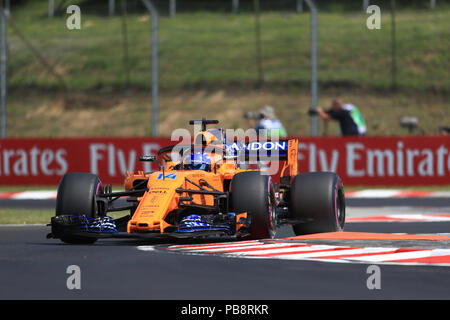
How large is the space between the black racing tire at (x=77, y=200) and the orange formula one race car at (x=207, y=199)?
0.04 ft

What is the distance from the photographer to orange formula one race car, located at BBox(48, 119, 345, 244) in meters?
11.5

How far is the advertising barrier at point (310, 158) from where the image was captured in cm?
2294

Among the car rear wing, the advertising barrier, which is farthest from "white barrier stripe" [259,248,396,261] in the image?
the advertising barrier

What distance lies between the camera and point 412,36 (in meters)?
41.6

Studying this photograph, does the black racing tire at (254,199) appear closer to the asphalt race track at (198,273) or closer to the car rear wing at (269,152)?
the asphalt race track at (198,273)

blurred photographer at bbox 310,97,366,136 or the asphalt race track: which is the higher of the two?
blurred photographer at bbox 310,97,366,136

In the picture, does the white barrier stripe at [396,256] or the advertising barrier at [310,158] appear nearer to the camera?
the white barrier stripe at [396,256]

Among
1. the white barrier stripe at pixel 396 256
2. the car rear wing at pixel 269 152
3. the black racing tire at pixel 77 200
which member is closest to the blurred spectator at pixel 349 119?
the car rear wing at pixel 269 152

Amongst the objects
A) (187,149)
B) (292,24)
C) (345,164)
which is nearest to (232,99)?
(292,24)

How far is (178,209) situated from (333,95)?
27464mm

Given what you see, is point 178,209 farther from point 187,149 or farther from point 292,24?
point 292,24

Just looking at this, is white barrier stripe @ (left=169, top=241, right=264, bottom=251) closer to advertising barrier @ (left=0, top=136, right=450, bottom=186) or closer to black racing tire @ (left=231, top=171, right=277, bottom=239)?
black racing tire @ (left=231, top=171, right=277, bottom=239)

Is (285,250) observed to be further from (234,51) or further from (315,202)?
(234,51)

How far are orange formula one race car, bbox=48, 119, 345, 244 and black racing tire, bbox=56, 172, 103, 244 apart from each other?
0.01 metres
